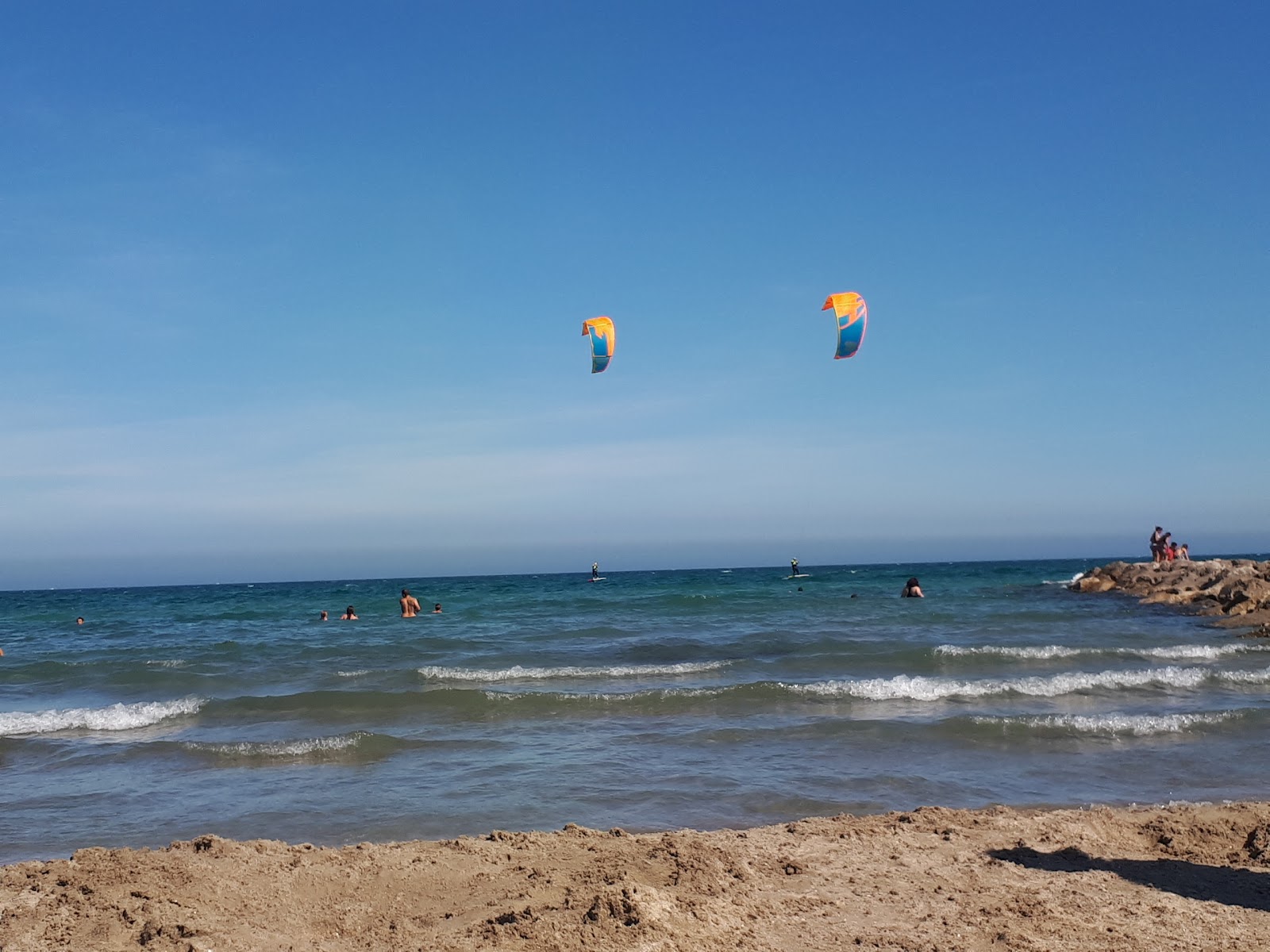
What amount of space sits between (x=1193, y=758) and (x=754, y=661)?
8.69 meters

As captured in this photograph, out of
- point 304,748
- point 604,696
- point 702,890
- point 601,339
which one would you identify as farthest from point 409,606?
point 702,890

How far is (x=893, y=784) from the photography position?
7867 millimetres

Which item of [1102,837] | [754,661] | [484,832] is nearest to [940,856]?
[1102,837]

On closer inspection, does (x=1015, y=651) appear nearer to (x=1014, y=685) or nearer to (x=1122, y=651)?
(x=1122, y=651)

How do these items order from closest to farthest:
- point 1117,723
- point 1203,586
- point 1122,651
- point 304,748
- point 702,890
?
point 702,890, point 304,748, point 1117,723, point 1122,651, point 1203,586

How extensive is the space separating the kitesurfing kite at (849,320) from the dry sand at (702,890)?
39.7 feet

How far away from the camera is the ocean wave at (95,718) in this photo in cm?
1165

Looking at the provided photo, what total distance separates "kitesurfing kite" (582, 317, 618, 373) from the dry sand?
44.8 ft

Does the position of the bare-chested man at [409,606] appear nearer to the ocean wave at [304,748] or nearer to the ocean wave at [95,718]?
the ocean wave at [95,718]

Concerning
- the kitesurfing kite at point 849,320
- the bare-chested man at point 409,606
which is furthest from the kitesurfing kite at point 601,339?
the bare-chested man at point 409,606

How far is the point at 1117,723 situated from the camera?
992 cm

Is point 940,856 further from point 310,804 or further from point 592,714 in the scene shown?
point 592,714

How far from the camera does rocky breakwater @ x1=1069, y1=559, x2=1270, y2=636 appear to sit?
73.8 ft

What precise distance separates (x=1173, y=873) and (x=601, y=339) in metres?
15.5
